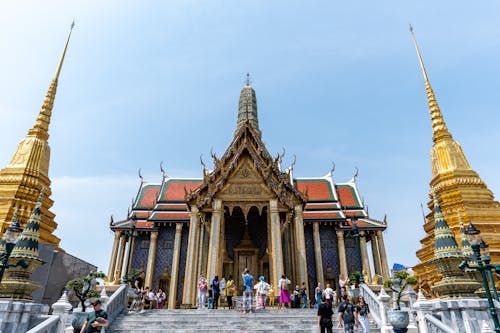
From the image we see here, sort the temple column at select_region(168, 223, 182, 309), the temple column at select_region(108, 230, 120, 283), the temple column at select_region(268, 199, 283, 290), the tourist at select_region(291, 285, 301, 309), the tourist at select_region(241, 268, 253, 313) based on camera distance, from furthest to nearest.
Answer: the temple column at select_region(108, 230, 120, 283)
the temple column at select_region(168, 223, 182, 309)
the temple column at select_region(268, 199, 283, 290)
the tourist at select_region(291, 285, 301, 309)
the tourist at select_region(241, 268, 253, 313)

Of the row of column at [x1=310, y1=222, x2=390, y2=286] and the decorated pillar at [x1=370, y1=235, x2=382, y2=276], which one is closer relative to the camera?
the row of column at [x1=310, y1=222, x2=390, y2=286]

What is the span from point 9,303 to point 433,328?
30.3ft

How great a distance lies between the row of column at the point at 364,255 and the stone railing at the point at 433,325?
11244 mm

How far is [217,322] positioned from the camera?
8984 mm

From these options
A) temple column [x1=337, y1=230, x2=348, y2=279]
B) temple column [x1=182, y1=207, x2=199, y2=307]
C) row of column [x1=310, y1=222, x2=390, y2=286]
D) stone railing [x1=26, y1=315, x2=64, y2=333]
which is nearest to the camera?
stone railing [x1=26, y1=315, x2=64, y2=333]

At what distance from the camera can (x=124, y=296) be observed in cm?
1089

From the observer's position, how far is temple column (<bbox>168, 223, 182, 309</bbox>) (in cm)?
1742

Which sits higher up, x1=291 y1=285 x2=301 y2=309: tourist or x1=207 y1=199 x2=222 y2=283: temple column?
x1=207 y1=199 x2=222 y2=283: temple column

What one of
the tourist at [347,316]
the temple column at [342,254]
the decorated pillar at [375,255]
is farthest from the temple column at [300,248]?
the tourist at [347,316]

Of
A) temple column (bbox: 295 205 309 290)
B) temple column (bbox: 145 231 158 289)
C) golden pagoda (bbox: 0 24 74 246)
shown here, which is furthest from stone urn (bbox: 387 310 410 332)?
golden pagoda (bbox: 0 24 74 246)

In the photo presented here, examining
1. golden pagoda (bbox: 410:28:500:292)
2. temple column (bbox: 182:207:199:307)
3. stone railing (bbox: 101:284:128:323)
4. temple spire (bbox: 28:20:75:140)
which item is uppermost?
temple spire (bbox: 28:20:75:140)

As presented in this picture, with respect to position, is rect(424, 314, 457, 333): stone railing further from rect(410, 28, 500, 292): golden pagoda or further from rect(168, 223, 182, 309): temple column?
rect(168, 223, 182, 309): temple column

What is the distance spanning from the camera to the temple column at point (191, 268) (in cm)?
1423

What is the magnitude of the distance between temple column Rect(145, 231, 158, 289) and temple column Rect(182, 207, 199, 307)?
156 inches
